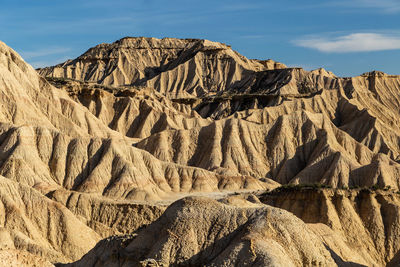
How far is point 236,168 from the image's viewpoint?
112562mm

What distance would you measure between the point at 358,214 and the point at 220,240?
33.3m

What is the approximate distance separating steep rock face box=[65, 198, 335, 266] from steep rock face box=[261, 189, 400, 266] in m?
25.9

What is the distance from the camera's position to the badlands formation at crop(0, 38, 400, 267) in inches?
1684

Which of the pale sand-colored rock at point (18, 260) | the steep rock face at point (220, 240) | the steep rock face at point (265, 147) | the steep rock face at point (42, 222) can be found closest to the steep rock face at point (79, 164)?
the steep rock face at point (265, 147)

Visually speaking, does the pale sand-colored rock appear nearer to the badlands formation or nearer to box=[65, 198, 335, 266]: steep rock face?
the badlands formation

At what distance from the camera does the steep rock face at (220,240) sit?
40.4 metres

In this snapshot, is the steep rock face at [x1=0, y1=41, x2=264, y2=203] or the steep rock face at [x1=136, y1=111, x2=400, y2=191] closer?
the steep rock face at [x1=0, y1=41, x2=264, y2=203]

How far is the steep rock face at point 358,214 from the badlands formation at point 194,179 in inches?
4.5

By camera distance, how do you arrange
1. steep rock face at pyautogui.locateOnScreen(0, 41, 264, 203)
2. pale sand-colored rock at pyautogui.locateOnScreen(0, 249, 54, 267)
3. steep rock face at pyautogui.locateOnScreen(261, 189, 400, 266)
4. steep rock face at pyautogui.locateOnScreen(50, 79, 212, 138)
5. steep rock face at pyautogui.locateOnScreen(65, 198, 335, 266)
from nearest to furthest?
pale sand-colored rock at pyautogui.locateOnScreen(0, 249, 54, 267) < steep rock face at pyautogui.locateOnScreen(65, 198, 335, 266) < steep rock face at pyautogui.locateOnScreen(261, 189, 400, 266) < steep rock face at pyautogui.locateOnScreen(0, 41, 264, 203) < steep rock face at pyautogui.locateOnScreen(50, 79, 212, 138)

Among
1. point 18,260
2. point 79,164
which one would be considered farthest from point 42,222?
point 18,260

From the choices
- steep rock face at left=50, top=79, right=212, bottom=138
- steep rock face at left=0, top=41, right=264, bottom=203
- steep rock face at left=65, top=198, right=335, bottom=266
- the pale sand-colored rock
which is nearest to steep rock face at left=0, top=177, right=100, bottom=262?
steep rock face at left=0, top=41, right=264, bottom=203

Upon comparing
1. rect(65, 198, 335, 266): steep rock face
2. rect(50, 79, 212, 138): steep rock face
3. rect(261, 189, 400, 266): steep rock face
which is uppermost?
rect(50, 79, 212, 138): steep rock face

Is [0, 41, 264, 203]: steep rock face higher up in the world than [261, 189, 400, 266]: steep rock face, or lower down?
higher up

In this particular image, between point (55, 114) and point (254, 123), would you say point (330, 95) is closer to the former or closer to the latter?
point (254, 123)
